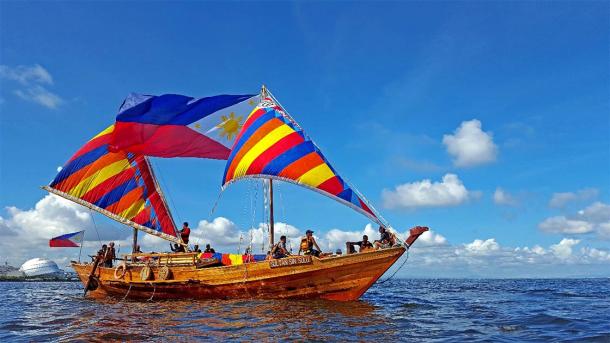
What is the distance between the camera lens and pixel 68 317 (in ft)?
61.7

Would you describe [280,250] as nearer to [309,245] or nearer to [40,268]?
[309,245]

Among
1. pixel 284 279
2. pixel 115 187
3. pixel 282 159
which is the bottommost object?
pixel 284 279

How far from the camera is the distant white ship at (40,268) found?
387ft

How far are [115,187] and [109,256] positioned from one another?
4507 mm

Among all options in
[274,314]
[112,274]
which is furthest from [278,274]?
[112,274]

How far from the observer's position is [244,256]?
23453 mm

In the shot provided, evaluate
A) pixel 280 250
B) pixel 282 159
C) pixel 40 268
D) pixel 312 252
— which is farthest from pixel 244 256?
pixel 40 268

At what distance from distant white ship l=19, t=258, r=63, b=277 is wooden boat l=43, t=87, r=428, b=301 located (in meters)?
104

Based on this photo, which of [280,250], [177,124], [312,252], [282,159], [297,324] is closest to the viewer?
[297,324]

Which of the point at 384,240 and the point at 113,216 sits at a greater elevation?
the point at 113,216

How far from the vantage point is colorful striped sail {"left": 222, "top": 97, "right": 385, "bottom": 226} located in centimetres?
2042

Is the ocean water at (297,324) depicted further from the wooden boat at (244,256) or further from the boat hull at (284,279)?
the wooden boat at (244,256)

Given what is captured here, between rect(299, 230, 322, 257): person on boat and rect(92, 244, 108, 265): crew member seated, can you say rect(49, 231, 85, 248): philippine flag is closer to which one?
rect(92, 244, 108, 265): crew member seated

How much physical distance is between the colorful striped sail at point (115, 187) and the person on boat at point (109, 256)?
1.77 m
